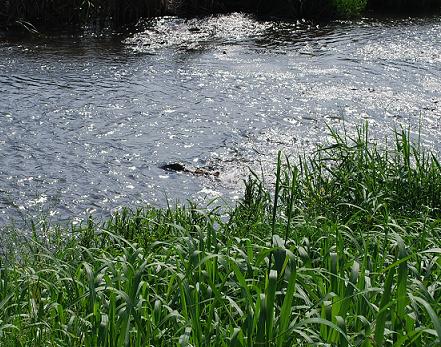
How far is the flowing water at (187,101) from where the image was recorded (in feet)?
25.3

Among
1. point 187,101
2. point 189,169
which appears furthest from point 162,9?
point 189,169

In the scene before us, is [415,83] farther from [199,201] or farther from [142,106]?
[199,201]

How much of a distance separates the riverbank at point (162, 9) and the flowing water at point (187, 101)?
375 millimetres

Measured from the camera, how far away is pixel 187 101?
1005 centimetres

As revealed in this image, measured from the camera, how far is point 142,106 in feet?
32.2

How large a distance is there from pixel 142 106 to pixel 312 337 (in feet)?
22.5

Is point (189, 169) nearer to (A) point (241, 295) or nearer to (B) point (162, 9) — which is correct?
(A) point (241, 295)

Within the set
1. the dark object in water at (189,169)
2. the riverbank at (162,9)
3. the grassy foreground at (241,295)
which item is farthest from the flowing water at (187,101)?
the grassy foreground at (241,295)

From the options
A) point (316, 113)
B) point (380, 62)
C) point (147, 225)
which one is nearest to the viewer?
point (147, 225)

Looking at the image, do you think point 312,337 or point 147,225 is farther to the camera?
point 147,225

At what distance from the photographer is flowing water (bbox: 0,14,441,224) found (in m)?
7.71

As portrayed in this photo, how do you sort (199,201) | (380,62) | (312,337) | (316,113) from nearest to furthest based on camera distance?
(312,337)
(199,201)
(316,113)
(380,62)

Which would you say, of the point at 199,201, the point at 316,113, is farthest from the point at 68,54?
the point at 199,201

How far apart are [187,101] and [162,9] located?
15.3 feet
